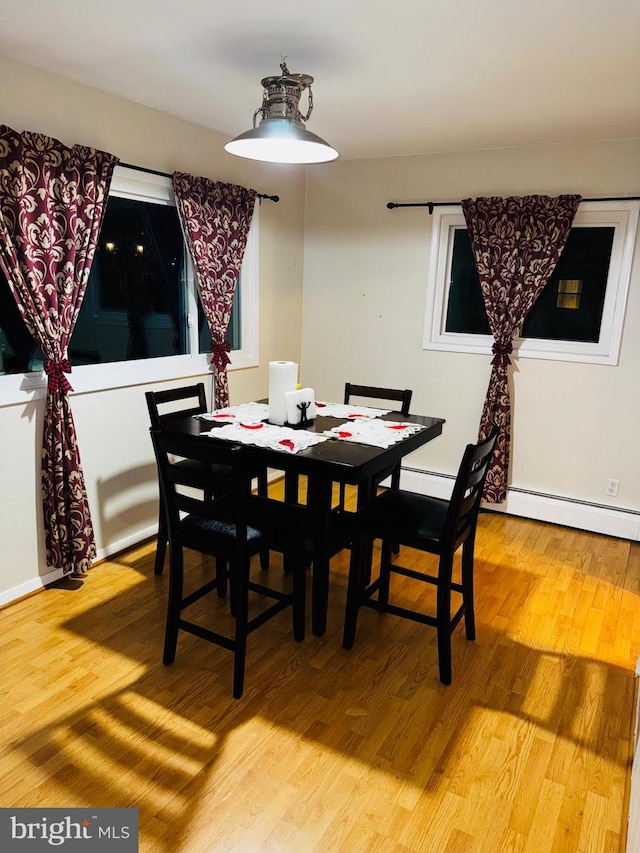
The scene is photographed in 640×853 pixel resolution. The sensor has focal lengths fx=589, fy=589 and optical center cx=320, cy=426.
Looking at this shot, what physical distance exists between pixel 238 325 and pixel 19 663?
2517 millimetres

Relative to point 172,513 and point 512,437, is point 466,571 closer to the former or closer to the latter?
point 172,513

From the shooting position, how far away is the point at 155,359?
3.44m

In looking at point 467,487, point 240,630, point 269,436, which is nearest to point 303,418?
point 269,436

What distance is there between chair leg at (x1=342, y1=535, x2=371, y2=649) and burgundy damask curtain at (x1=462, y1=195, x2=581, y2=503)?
1798 millimetres

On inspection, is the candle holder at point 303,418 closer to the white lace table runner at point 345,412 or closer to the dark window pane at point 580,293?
the white lace table runner at point 345,412

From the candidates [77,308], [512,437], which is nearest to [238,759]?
[77,308]

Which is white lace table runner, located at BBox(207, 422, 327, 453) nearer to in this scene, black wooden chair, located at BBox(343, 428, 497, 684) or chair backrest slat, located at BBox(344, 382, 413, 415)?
black wooden chair, located at BBox(343, 428, 497, 684)

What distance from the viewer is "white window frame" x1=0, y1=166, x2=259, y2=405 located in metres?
2.73

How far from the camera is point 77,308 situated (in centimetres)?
282

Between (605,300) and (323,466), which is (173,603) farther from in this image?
(605,300)

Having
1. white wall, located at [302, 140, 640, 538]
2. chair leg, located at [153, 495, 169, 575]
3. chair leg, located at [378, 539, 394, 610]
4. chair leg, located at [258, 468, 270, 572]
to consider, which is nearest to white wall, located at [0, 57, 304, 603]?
chair leg, located at [153, 495, 169, 575]

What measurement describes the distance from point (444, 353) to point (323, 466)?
88.0 inches

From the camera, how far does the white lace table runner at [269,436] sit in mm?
2451

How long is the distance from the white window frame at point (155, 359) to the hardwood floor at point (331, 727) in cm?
102
